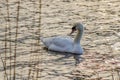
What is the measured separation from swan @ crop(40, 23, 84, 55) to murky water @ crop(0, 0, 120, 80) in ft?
0.57

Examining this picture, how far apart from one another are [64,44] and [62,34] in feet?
3.14

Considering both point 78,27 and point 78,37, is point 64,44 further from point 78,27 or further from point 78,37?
point 78,27

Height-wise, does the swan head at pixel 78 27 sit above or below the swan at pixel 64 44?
above

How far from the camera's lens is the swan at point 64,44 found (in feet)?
43.0

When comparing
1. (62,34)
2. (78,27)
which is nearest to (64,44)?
(78,27)

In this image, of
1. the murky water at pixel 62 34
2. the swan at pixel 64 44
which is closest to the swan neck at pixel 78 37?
the swan at pixel 64 44

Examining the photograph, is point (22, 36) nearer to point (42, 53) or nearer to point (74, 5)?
point (42, 53)

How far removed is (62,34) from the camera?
1430 centimetres

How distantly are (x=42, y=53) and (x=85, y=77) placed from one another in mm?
2021

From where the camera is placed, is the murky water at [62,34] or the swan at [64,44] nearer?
the murky water at [62,34]

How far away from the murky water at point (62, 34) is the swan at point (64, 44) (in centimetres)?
18

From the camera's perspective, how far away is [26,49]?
496 inches

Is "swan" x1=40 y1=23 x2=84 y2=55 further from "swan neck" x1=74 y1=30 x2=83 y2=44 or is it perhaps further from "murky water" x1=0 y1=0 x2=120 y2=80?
"murky water" x1=0 y1=0 x2=120 y2=80

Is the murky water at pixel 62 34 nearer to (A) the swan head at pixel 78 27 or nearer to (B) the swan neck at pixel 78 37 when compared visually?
(B) the swan neck at pixel 78 37
